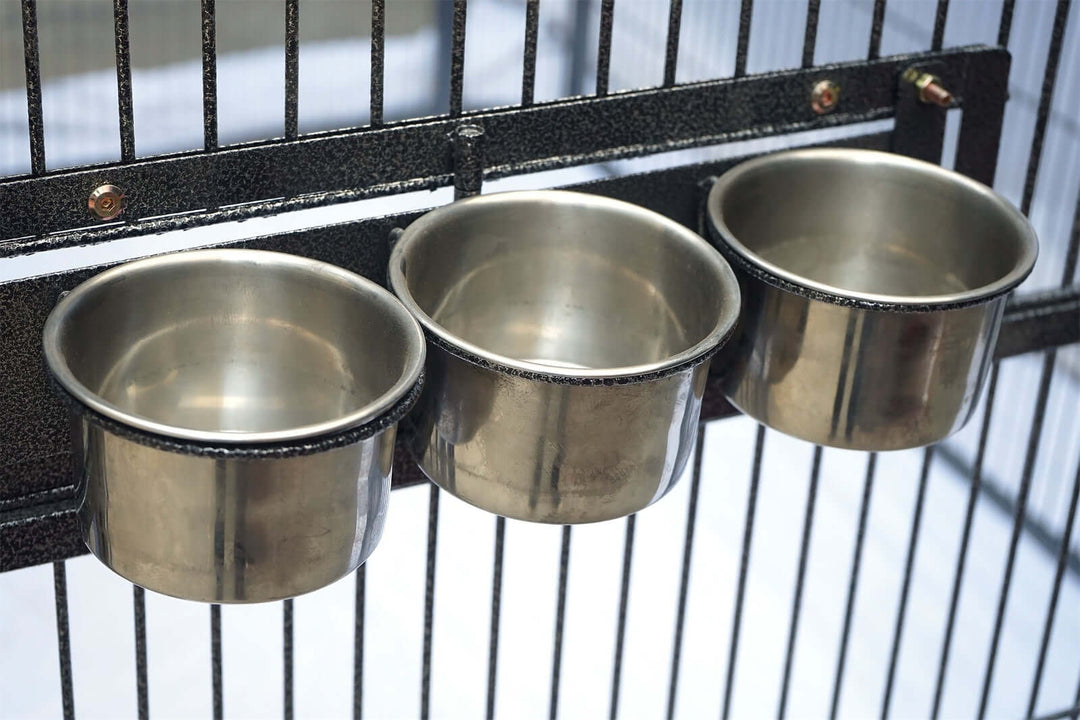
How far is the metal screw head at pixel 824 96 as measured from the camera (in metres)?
1.05

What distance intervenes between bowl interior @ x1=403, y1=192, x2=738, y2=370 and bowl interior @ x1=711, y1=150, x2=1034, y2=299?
0.08 metres

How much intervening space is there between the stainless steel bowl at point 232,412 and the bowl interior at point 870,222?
286 mm

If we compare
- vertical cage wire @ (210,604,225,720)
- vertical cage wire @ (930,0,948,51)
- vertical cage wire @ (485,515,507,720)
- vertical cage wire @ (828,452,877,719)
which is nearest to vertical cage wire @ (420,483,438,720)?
vertical cage wire @ (485,515,507,720)

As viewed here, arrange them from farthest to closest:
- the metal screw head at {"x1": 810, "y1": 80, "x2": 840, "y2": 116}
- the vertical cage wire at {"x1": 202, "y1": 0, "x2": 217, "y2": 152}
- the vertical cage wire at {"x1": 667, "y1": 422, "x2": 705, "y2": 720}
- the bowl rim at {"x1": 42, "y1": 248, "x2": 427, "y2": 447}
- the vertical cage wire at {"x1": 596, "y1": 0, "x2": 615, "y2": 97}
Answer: the vertical cage wire at {"x1": 667, "y1": 422, "x2": 705, "y2": 720} → the metal screw head at {"x1": 810, "y1": 80, "x2": 840, "y2": 116} → the vertical cage wire at {"x1": 596, "y1": 0, "x2": 615, "y2": 97} → the vertical cage wire at {"x1": 202, "y1": 0, "x2": 217, "y2": 152} → the bowl rim at {"x1": 42, "y1": 248, "x2": 427, "y2": 447}

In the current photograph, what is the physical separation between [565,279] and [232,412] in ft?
0.74

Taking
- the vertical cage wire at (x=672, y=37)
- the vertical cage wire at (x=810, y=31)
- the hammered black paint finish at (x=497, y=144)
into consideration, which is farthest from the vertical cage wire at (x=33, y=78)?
the vertical cage wire at (x=810, y=31)

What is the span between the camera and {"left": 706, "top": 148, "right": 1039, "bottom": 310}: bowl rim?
34.7 inches

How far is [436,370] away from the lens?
2.77 feet

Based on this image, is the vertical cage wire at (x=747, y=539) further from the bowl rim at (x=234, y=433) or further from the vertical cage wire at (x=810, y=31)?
the bowl rim at (x=234, y=433)

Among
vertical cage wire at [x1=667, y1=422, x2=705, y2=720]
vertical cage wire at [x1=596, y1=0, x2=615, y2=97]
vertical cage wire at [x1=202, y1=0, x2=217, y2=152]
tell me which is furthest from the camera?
vertical cage wire at [x1=667, y1=422, x2=705, y2=720]

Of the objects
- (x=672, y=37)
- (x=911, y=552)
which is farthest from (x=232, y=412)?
(x=911, y=552)

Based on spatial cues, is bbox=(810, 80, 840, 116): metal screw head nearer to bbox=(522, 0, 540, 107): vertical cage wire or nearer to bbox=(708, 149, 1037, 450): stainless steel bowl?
bbox=(708, 149, 1037, 450): stainless steel bowl

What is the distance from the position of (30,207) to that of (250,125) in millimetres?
2132

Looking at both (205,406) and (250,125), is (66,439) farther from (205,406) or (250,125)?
(250,125)
